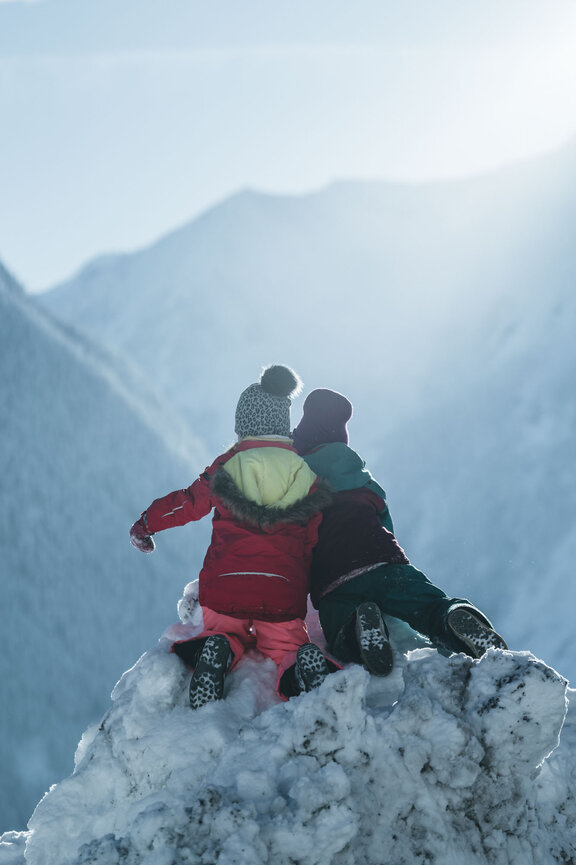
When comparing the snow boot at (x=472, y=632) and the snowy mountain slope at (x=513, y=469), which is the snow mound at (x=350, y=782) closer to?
the snow boot at (x=472, y=632)

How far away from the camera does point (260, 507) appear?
1688mm

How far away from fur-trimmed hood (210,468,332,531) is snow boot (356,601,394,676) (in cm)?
31

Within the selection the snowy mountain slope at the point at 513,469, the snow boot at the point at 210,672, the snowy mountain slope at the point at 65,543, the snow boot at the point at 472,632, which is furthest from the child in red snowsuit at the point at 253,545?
the snowy mountain slope at the point at 513,469

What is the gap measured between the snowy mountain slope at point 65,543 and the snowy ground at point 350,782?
307 centimetres

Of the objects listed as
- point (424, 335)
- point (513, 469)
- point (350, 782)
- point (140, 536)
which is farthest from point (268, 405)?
point (424, 335)

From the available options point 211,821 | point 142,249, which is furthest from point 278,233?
point 211,821

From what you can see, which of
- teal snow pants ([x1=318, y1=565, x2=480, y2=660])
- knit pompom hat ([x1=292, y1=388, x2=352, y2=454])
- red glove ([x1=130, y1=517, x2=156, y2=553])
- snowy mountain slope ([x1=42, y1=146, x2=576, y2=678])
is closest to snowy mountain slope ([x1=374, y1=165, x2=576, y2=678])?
snowy mountain slope ([x1=42, y1=146, x2=576, y2=678])

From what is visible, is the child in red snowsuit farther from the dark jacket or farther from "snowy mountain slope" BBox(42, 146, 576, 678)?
"snowy mountain slope" BBox(42, 146, 576, 678)

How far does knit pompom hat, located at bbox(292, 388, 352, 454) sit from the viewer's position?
2164mm

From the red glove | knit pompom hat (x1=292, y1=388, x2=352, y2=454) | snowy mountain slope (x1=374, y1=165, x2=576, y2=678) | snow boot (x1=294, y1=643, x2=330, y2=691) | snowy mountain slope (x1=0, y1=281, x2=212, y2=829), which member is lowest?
snowy mountain slope (x1=0, y1=281, x2=212, y2=829)

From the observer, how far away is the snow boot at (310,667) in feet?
4.68

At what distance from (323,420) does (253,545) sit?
2.07ft

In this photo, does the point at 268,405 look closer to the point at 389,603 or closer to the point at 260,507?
the point at 260,507

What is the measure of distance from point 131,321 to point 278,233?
135 inches
